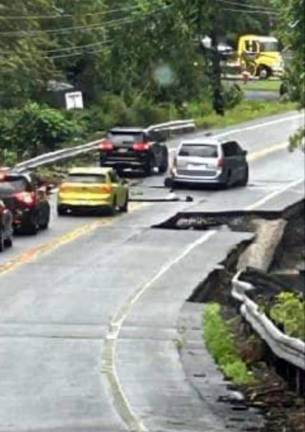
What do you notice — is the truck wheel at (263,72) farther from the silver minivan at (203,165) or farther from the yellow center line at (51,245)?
the yellow center line at (51,245)

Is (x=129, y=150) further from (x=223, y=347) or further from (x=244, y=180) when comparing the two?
(x=223, y=347)

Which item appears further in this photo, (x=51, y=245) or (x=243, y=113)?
(x=243, y=113)

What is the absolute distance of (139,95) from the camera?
7656cm

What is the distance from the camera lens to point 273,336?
21.2m

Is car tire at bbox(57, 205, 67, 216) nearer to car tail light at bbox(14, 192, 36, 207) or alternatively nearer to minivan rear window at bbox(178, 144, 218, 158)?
car tail light at bbox(14, 192, 36, 207)

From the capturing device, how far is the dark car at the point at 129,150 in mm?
58281

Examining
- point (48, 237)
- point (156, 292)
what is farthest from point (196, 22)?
point (48, 237)

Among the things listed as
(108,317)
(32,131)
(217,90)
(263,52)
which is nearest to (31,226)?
(108,317)

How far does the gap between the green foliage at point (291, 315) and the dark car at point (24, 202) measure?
19799 millimetres

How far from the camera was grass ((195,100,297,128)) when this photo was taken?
259 ft

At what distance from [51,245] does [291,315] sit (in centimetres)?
1917

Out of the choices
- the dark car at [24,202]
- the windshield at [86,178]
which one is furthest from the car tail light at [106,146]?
the dark car at [24,202]

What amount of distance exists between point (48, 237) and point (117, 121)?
3228 centimetres

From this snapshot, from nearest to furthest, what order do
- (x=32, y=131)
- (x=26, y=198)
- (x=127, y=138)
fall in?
(x=26, y=198) < (x=127, y=138) < (x=32, y=131)
